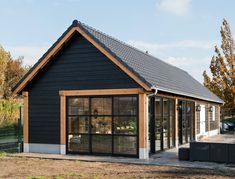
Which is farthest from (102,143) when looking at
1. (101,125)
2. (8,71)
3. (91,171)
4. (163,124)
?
(8,71)

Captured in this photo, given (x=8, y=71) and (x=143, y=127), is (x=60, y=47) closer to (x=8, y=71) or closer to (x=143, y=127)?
(x=143, y=127)

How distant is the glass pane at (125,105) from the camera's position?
51.4 feet

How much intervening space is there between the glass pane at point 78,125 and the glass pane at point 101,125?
0.35 m

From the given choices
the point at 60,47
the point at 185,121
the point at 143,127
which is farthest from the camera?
the point at 185,121

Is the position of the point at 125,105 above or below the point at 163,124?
above

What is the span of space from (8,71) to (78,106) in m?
38.4

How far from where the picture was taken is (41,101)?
1770cm

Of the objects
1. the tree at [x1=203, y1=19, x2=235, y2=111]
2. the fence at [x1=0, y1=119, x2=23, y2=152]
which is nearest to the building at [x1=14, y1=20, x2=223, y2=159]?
the fence at [x1=0, y1=119, x2=23, y2=152]

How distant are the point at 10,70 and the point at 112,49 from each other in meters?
39.5

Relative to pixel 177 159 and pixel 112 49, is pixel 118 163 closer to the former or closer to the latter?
pixel 177 159

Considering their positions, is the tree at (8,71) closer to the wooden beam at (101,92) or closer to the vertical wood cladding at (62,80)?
the vertical wood cladding at (62,80)

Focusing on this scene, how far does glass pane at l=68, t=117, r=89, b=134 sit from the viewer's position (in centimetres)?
1675

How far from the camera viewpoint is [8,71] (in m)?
52.8

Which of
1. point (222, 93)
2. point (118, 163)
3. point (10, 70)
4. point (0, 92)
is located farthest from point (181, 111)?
point (10, 70)
